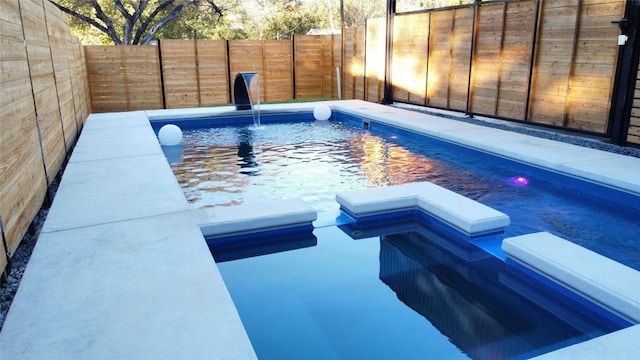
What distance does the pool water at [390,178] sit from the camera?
421 cm

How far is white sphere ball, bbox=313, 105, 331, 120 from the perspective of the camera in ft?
33.7

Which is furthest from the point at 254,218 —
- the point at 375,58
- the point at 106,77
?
the point at 106,77

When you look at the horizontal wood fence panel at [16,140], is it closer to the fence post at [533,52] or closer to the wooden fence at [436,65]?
the wooden fence at [436,65]

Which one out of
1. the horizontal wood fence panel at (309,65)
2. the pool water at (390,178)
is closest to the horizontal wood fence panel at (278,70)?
the horizontal wood fence panel at (309,65)

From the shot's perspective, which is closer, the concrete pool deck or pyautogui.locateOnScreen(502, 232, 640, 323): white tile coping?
the concrete pool deck

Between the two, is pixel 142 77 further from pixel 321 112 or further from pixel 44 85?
pixel 44 85

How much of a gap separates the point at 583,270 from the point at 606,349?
82 centimetres

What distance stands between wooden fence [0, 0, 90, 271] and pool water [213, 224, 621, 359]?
1.44 metres

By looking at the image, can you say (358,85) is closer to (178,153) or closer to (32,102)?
(178,153)

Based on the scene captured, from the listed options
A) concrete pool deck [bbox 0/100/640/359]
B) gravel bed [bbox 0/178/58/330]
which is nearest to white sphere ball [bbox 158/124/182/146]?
concrete pool deck [bbox 0/100/640/359]

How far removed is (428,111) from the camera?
10875mm

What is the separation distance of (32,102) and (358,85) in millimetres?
9883

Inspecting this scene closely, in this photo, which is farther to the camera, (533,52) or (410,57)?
(410,57)

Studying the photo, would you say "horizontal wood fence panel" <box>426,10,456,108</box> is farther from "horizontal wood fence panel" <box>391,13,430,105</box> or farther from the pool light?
the pool light
